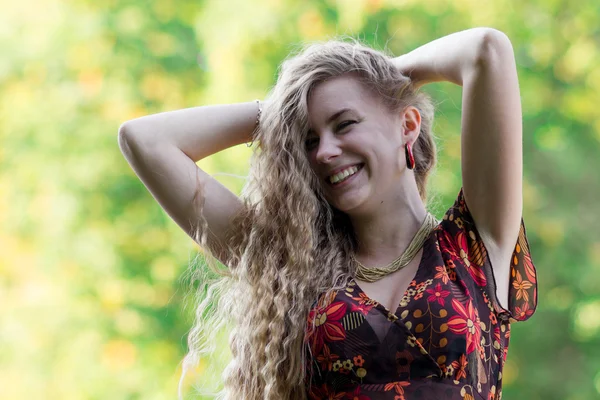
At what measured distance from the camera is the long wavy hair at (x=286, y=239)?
1938 mm

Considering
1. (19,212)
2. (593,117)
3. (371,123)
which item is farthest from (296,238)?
(19,212)

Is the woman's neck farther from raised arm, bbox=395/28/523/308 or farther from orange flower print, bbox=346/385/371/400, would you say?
orange flower print, bbox=346/385/371/400

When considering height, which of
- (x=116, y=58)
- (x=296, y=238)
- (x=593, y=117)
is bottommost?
(x=593, y=117)

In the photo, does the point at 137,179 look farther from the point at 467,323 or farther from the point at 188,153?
the point at 467,323

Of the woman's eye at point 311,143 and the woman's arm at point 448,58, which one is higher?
the woman's arm at point 448,58

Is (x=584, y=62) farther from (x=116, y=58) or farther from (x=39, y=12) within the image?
(x=39, y=12)

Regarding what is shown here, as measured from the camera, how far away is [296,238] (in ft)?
6.61

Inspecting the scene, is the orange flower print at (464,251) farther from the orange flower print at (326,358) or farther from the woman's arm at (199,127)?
the woman's arm at (199,127)

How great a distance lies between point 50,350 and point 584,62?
11.3ft

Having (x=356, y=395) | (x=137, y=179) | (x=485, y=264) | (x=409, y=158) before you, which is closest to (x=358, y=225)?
(x=409, y=158)

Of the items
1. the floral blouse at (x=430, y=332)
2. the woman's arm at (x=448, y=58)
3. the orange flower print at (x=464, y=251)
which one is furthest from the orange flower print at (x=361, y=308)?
the woman's arm at (x=448, y=58)

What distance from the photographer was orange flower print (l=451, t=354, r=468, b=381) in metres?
1.76

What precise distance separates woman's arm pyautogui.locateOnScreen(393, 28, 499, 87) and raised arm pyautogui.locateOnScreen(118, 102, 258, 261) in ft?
1.24

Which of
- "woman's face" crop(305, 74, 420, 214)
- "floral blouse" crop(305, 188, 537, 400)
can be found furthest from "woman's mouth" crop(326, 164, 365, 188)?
"floral blouse" crop(305, 188, 537, 400)
